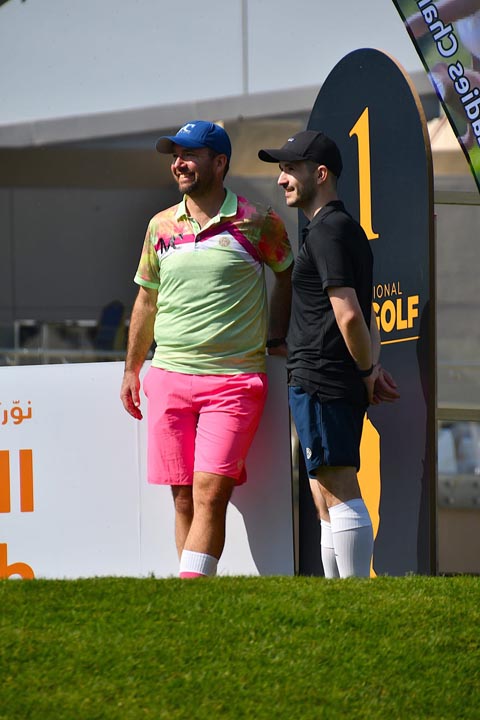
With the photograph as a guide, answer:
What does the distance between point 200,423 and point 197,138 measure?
1067mm

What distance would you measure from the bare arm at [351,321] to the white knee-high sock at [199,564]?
93 centimetres

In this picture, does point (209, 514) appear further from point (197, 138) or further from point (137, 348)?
point (197, 138)

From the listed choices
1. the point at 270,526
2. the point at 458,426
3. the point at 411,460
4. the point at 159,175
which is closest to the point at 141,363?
the point at 270,526

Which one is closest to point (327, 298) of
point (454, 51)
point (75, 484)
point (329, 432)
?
point (329, 432)

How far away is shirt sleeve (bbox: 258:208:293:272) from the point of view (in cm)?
467

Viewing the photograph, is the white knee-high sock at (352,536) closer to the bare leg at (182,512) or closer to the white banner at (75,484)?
the bare leg at (182,512)

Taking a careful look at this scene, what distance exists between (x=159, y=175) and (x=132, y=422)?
18706 millimetres

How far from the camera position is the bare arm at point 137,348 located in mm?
4891

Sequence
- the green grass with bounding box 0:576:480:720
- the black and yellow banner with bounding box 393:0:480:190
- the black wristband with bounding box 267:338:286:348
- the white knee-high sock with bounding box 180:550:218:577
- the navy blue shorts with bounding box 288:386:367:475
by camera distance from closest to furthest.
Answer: the green grass with bounding box 0:576:480:720, the navy blue shorts with bounding box 288:386:367:475, the white knee-high sock with bounding box 180:550:218:577, the black wristband with bounding box 267:338:286:348, the black and yellow banner with bounding box 393:0:480:190

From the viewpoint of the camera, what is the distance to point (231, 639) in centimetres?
337

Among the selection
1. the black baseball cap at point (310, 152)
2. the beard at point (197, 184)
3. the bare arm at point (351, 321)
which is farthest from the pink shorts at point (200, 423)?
the black baseball cap at point (310, 152)

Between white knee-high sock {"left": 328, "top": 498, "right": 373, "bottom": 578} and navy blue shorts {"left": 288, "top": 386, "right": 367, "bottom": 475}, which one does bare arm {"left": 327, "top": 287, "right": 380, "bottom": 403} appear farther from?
white knee-high sock {"left": 328, "top": 498, "right": 373, "bottom": 578}

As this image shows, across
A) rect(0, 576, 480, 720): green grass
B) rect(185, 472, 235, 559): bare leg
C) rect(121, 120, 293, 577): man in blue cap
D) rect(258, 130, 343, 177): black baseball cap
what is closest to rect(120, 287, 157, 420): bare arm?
rect(121, 120, 293, 577): man in blue cap

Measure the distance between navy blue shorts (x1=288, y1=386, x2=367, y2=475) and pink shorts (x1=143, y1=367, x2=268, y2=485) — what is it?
34 cm
